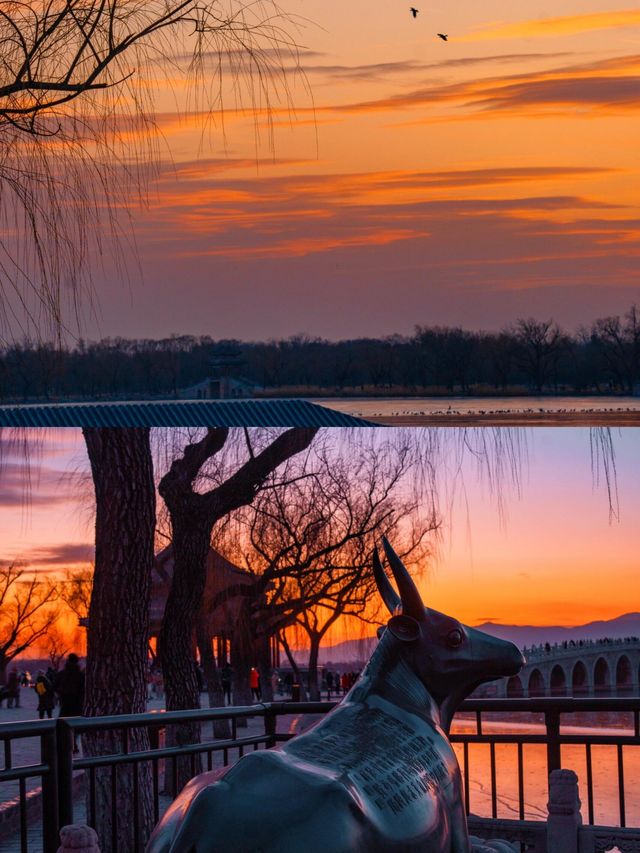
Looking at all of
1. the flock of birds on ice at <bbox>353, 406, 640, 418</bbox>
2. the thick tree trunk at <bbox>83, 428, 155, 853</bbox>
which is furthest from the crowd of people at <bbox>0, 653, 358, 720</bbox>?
the flock of birds on ice at <bbox>353, 406, 640, 418</bbox>

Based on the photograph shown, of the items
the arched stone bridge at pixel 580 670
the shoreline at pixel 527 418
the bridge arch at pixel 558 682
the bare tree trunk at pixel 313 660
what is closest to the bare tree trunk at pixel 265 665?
the bare tree trunk at pixel 313 660

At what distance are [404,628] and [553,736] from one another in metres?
3.71

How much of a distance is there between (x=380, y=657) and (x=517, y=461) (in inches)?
1214

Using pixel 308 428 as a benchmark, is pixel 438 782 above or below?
below

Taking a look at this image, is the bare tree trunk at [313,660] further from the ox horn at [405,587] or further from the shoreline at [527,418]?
the ox horn at [405,587]

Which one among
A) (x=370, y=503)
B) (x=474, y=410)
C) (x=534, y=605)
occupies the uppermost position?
(x=474, y=410)

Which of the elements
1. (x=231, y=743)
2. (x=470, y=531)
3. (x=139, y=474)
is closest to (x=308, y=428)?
(x=470, y=531)

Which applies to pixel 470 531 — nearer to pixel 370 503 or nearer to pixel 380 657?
pixel 370 503

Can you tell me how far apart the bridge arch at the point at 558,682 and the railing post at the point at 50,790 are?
71556mm

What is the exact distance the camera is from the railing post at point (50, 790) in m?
7.41

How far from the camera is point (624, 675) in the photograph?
8606 cm

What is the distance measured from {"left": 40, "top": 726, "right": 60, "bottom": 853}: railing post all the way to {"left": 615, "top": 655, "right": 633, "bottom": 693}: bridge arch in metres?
66.6

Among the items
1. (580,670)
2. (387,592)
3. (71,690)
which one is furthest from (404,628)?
(580,670)

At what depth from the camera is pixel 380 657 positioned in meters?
5.96
